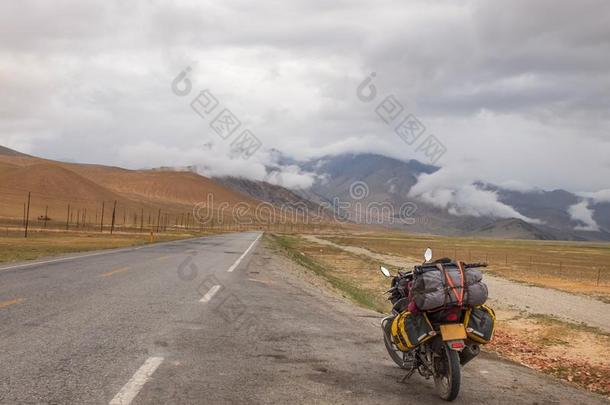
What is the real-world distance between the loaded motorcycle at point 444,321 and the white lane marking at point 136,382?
3.10 meters

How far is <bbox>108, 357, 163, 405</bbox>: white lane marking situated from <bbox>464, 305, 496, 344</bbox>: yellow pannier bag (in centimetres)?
384

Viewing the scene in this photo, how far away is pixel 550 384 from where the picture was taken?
8.37m

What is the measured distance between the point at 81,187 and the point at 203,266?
17740 centimetres

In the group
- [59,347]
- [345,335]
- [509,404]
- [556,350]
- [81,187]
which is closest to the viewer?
[509,404]

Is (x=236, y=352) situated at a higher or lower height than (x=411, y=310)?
lower

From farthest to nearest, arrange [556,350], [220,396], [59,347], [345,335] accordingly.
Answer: [556,350]
[345,335]
[59,347]
[220,396]

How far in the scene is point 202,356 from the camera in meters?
8.13

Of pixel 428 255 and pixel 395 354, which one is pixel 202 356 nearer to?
pixel 395 354

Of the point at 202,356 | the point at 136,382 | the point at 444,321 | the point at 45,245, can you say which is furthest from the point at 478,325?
the point at 45,245

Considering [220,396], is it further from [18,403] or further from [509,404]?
[509,404]

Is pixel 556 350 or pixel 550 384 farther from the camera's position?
pixel 556 350

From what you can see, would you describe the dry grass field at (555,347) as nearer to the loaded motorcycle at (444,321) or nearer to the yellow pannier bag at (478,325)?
the yellow pannier bag at (478,325)

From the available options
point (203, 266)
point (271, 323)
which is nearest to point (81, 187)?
point (203, 266)

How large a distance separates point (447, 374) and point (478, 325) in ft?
2.36
